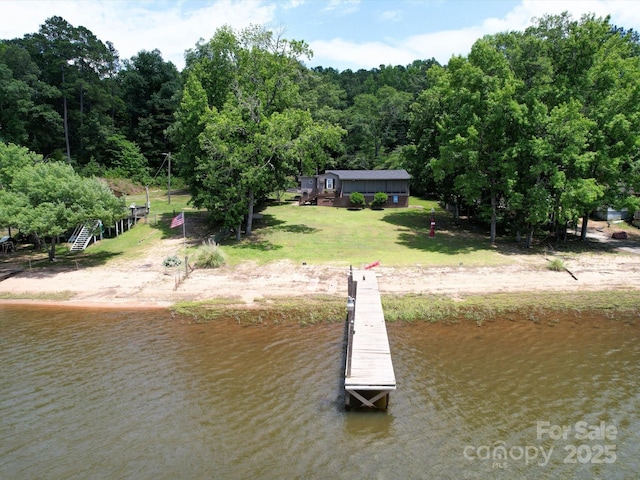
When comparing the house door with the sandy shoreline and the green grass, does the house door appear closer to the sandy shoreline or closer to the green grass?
the sandy shoreline

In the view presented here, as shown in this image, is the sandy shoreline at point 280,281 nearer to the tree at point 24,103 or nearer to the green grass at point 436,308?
the green grass at point 436,308

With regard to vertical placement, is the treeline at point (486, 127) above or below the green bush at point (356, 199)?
above

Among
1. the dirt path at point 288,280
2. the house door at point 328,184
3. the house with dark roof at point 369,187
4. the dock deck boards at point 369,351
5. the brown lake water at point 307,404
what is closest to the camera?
the brown lake water at point 307,404

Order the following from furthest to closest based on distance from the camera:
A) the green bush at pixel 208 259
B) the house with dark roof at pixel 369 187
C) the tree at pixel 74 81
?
the tree at pixel 74 81 → the house with dark roof at pixel 369 187 → the green bush at pixel 208 259

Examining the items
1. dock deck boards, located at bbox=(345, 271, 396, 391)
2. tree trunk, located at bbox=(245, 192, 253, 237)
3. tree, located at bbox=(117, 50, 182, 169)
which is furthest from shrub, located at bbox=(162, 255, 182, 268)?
tree, located at bbox=(117, 50, 182, 169)

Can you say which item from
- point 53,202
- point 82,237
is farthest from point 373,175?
point 53,202

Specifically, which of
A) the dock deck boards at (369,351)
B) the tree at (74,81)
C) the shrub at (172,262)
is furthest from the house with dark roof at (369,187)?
the tree at (74,81)
